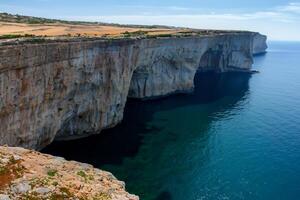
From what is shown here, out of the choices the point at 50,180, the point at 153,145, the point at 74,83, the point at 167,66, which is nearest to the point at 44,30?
the point at 74,83

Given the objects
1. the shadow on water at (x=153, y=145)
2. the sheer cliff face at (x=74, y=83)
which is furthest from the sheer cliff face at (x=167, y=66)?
the shadow on water at (x=153, y=145)

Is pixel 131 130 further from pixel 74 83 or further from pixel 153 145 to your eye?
pixel 74 83

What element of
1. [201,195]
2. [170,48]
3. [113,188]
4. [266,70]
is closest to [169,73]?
[170,48]

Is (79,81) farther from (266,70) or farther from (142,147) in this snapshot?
(266,70)

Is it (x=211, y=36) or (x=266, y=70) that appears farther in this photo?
(x=266, y=70)

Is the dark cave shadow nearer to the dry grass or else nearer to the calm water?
the calm water
